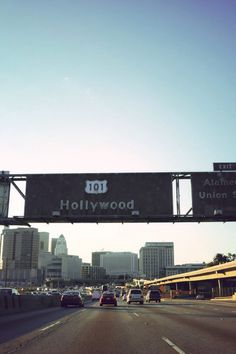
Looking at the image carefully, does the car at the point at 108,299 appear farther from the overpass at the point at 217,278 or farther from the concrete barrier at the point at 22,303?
the overpass at the point at 217,278

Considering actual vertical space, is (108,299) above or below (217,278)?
below

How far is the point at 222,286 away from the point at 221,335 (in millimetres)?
89312

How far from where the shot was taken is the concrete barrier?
25.8m

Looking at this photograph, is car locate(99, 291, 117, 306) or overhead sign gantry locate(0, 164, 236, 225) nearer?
overhead sign gantry locate(0, 164, 236, 225)

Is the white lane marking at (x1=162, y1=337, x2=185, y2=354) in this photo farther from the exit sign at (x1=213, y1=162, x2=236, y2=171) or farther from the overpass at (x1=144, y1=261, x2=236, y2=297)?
the overpass at (x1=144, y1=261, x2=236, y2=297)

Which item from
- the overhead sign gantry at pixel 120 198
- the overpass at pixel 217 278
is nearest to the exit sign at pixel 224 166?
the overhead sign gantry at pixel 120 198

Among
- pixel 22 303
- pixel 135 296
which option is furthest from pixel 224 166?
pixel 135 296

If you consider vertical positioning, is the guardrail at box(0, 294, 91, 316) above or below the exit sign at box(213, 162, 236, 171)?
below

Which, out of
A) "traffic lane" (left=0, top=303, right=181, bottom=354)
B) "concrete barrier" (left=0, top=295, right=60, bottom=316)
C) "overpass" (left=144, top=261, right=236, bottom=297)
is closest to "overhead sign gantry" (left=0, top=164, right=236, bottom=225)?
"concrete barrier" (left=0, top=295, right=60, bottom=316)

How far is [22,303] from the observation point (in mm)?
30688

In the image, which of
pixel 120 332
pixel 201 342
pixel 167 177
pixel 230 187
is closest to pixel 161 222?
pixel 167 177

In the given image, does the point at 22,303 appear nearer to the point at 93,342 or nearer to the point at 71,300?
the point at 71,300

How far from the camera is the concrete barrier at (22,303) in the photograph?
25828 mm

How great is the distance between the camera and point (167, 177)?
2500 centimetres
